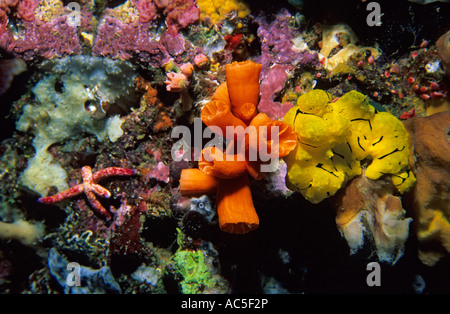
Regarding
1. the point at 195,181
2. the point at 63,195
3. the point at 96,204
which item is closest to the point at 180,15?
the point at 195,181

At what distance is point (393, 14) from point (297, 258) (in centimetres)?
342

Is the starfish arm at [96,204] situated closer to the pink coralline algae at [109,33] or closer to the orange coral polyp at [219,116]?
the pink coralline algae at [109,33]

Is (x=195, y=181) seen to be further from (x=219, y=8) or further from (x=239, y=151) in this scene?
(x=219, y=8)

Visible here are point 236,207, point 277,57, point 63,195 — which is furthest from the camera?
point 63,195

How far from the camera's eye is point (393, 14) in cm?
322

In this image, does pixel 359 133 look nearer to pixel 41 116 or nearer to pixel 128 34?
pixel 128 34

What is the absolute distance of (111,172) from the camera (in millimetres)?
3836

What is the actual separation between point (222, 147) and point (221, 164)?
0.82 metres

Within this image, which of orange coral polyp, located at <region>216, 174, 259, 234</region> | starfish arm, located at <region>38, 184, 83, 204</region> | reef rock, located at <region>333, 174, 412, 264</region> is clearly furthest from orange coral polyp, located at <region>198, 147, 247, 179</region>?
starfish arm, located at <region>38, 184, 83, 204</region>

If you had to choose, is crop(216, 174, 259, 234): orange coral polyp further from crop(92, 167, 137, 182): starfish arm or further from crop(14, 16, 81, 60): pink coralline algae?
crop(14, 16, 81, 60): pink coralline algae

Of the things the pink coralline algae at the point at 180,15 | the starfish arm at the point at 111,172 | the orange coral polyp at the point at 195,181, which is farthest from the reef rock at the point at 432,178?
the starfish arm at the point at 111,172

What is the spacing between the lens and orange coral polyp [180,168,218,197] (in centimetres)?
263

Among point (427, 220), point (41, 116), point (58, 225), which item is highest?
point (41, 116)
